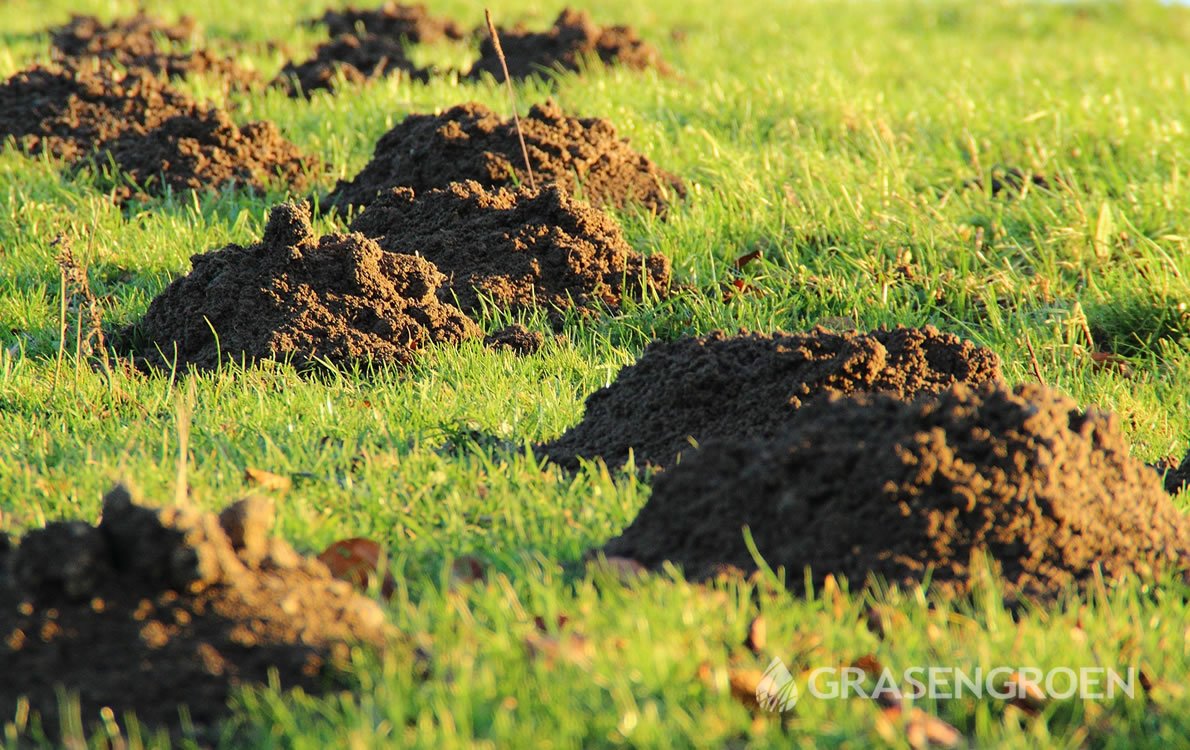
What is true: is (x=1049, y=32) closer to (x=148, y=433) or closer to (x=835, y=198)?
(x=835, y=198)

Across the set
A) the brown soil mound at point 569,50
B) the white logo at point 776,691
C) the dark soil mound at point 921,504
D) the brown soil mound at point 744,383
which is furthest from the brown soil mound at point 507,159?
the white logo at point 776,691

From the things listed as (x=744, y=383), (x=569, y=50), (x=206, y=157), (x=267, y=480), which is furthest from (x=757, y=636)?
(x=569, y=50)

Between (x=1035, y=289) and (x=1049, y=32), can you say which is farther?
(x=1049, y=32)

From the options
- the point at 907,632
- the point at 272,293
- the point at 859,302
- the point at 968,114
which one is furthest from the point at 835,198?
the point at 907,632

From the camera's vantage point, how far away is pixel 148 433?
4109 millimetres

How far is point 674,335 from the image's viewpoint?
18.6 ft

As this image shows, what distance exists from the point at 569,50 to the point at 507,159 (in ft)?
11.8

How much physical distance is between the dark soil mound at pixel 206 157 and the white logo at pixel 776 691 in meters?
5.51

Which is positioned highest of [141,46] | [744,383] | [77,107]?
[141,46]

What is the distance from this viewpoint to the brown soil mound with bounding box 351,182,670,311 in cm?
579

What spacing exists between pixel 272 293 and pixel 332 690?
9.81 feet

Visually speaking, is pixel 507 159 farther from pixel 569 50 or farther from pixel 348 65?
pixel 569 50

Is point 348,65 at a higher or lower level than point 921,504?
higher

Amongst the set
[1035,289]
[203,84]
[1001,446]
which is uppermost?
[203,84]
